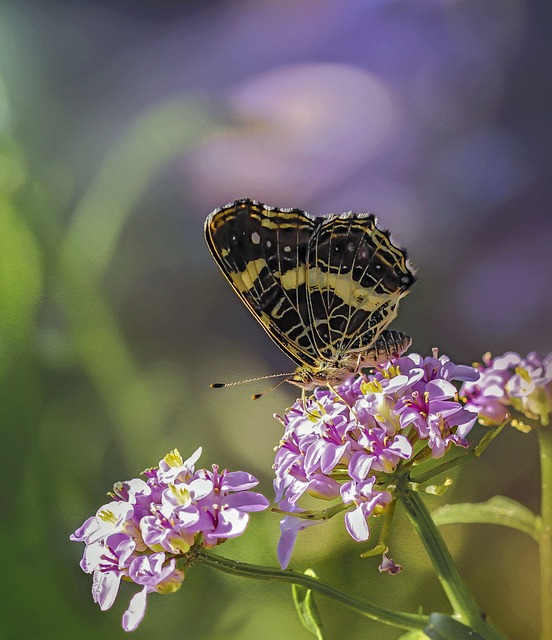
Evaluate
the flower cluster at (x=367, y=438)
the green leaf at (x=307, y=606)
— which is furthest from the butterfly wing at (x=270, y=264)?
the green leaf at (x=307, y=606)

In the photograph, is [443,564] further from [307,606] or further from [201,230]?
[201,230]

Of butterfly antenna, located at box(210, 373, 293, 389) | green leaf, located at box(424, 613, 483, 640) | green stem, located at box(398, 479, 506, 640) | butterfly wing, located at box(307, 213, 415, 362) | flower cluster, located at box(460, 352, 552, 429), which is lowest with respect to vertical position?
green leaf, located at box(424, 613, 483, 640)

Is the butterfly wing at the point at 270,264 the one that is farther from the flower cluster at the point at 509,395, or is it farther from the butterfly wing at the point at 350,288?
the flower cluster at the point at 509,395

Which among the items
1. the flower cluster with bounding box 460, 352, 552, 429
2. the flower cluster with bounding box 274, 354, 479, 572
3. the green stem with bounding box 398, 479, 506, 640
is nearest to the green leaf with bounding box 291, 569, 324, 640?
the flower cluster with bounding box 274, 354, 479, 572

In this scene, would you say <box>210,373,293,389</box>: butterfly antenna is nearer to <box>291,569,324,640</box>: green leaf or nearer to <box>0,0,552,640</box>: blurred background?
<box>0,0,552,640</box>: blurred background

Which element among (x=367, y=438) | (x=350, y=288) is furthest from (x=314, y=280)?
(x=367, y=438)
